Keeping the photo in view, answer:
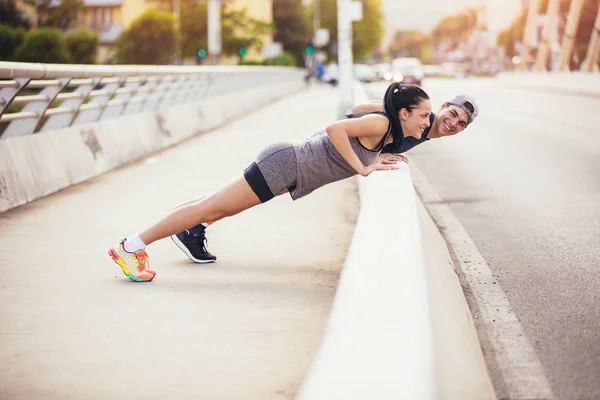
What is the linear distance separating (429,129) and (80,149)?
717cm

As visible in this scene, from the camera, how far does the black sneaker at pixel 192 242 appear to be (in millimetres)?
7621

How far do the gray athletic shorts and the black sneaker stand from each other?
72cm

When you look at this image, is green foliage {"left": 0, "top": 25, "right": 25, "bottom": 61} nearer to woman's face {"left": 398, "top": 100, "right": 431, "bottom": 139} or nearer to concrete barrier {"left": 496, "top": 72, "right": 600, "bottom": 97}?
concrete barrier {"left": 496, "top": 72, "right": 600, "bottom": 97}

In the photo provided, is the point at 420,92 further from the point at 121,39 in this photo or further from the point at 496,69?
the point at 496,69

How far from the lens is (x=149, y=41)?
3319 inches

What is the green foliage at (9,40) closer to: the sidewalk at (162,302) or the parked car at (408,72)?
Answer: the parked car at (408,72)

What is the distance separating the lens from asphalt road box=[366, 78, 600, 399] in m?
5.37

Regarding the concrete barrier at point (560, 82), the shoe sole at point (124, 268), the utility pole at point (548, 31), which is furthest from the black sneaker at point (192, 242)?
the utility pole at point (548, 31)

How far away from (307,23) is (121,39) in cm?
4940

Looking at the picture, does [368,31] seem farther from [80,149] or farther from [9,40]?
[80,149]

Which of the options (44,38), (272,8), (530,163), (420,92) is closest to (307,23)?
(272,8)

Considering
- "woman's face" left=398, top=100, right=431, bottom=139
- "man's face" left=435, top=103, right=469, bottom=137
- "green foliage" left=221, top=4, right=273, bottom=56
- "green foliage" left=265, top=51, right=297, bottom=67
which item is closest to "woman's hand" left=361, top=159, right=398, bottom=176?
"woman's face" left=398, top=100, right=431, bottom=139

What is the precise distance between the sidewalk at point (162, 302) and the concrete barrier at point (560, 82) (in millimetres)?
27313

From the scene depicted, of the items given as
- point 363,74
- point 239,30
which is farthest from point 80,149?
point 239,30
